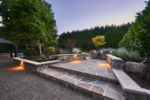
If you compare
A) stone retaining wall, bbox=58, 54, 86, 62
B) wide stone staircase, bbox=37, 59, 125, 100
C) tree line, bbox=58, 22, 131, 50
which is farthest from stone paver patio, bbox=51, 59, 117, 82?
tree line, bbox=58, 22, 131, 50

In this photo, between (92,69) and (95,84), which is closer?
(95,84)

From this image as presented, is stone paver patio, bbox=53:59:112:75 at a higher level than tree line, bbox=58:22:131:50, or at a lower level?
lower

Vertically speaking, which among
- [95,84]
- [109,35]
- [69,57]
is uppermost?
[109,35]

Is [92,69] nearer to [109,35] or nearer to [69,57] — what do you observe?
[69,57]

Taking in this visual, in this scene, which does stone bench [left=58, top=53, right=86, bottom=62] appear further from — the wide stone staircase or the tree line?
the tree line

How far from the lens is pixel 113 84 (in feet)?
6.21

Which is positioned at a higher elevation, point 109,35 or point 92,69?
Answer: point 109,35

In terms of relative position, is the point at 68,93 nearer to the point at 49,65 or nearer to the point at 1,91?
the point at 1,91

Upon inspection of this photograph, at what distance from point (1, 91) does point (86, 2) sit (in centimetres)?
1066

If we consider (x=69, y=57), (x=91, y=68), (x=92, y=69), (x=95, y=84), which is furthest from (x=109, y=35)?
(x=95, y=84)

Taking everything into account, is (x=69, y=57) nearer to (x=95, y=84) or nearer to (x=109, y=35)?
(x=95, y=84)

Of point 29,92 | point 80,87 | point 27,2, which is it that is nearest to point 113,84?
point 80,87

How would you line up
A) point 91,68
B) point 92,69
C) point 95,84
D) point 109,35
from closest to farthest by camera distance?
point 95,84 → point 92,69 → point 91,68 → point 109,35

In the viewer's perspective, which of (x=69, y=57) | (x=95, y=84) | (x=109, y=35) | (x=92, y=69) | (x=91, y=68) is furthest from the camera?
(x=109, y=35)
